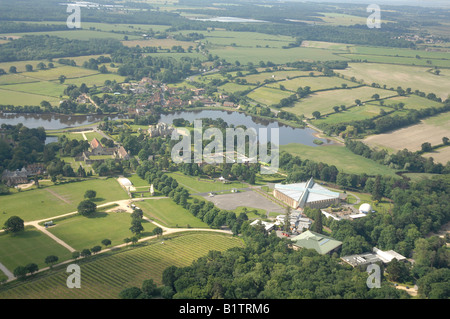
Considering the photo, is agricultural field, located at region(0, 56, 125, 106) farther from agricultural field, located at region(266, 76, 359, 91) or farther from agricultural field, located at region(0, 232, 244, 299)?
agricultural field, located at region(0, 232, 244, 299)

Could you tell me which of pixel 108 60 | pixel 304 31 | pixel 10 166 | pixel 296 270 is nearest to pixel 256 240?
pixel 296 270

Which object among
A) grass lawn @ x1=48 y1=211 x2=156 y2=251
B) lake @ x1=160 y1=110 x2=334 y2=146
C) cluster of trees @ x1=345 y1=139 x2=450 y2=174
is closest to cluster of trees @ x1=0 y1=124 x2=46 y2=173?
grass lawn @ x1=48 y1=211 x2=156 y2=251

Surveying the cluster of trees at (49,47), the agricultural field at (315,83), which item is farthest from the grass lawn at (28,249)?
the cluster of trees at (49,47)

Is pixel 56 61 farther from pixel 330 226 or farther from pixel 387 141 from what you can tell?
pixel 330 226

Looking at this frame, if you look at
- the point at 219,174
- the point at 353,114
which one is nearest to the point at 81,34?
the point at 353,114

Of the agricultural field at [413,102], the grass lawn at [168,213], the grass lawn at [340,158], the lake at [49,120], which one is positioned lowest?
the grass lawn at [168,213]

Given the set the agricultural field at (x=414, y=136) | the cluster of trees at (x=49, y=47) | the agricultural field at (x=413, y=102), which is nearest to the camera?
the agricultural field at (x=414, y=136)

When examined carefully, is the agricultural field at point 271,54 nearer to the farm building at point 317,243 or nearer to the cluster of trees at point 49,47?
the cluster of trees at point 49,47
